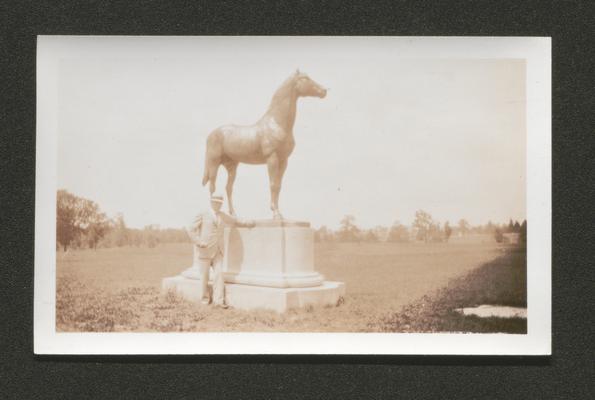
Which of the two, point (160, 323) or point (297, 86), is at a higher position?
point (297, 86)

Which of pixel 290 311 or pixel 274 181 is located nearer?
pixel 290 311

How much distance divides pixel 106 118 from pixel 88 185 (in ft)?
1.97

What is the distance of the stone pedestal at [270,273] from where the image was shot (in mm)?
4488

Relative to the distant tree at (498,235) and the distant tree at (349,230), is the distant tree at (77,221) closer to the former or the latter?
the distant tree at (349,230)

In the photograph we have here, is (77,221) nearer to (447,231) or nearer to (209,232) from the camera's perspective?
(209,232)

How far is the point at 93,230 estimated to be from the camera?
183 inches

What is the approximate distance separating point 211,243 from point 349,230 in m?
1.19

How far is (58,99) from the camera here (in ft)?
15.1

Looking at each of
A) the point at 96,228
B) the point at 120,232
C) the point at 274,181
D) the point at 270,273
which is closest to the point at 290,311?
the point at 270,273

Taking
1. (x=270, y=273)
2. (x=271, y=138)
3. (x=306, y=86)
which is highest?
(x=306, y=86)

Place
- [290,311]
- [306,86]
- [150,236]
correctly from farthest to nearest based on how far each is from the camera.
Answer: [150,236] < [306,86] < [290,311]

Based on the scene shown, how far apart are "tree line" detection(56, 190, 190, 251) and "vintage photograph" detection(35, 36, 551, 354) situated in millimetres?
12
